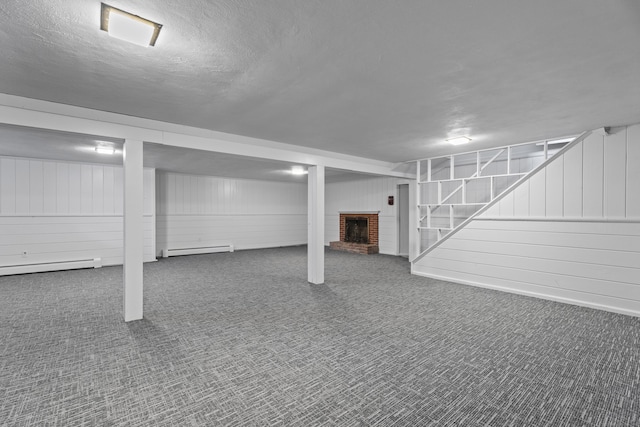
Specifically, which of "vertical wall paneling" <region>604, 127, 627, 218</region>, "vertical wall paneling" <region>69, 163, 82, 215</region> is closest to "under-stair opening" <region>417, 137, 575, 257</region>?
"vertical wall paneling" <region>604, 127, 627, 218</region>

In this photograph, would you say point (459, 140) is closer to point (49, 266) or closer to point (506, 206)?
point (506, 206)

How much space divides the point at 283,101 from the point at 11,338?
375 cm

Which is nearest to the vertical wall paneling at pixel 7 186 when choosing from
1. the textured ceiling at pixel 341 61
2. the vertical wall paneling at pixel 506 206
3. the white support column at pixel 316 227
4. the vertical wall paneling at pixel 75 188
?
the vertical wall paneling at pixel 75 188

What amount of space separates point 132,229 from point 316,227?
117 inches

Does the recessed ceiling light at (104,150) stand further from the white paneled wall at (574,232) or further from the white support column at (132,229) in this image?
the white paneled wall at (574,232)

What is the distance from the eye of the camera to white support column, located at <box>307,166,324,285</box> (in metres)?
5.54

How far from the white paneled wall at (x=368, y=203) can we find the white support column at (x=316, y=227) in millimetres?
3941

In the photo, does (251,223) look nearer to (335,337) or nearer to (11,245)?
(11,245)

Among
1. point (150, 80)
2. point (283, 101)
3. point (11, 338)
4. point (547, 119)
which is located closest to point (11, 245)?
point (11, 338)

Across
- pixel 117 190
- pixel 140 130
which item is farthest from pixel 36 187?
pixel 140 130

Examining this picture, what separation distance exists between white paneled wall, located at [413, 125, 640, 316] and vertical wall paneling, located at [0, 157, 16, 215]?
9.43 metres

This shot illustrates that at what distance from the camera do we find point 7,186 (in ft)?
20.4

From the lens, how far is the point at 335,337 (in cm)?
314

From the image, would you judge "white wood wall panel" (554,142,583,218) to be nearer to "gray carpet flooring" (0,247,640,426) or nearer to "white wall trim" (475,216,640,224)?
"white wall trim" (475,216,640,224)
